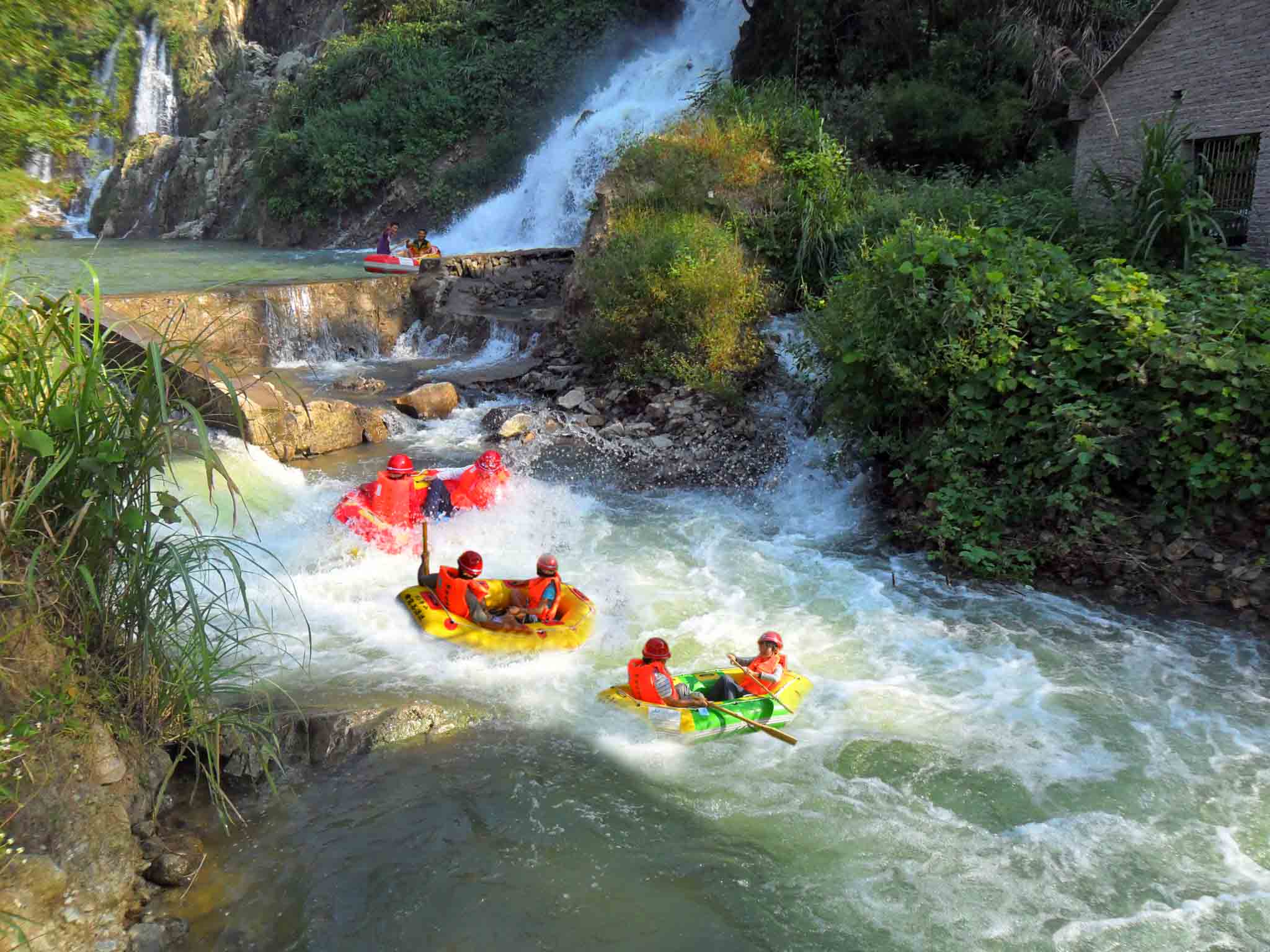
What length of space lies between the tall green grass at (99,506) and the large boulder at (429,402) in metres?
7.76

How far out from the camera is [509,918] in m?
4.37

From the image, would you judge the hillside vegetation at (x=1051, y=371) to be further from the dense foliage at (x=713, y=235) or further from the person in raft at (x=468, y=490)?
the person in raft at (x=468, y=490)

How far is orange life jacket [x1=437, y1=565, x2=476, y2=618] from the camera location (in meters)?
7.07

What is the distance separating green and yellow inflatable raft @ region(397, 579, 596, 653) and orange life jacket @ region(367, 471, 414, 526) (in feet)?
4.82

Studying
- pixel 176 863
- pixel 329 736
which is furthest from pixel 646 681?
pixel 176 863

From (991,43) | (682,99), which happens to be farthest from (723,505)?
(682,99)

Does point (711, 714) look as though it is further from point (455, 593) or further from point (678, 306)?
point (678, 306)

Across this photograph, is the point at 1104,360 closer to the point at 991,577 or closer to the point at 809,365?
the point at 991,577

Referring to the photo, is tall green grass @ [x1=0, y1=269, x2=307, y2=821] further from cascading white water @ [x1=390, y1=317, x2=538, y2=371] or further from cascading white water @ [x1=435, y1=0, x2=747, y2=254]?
cascading white water @ [x1=435, y1=0, x2=747, y2=254]

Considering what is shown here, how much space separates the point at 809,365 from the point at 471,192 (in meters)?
17.1

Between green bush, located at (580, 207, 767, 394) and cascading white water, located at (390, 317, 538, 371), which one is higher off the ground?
green bush, located at (580, 207, 767, 394)

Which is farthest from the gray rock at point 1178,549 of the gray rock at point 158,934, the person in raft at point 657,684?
the gray rock at point 158,934

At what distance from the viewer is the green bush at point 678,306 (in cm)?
1127

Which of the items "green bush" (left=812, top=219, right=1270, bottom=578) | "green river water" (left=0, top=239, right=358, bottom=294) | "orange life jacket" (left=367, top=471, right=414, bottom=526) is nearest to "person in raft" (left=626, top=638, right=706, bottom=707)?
"green bush" (left=812, top=219, right=1270, bottom=578)
